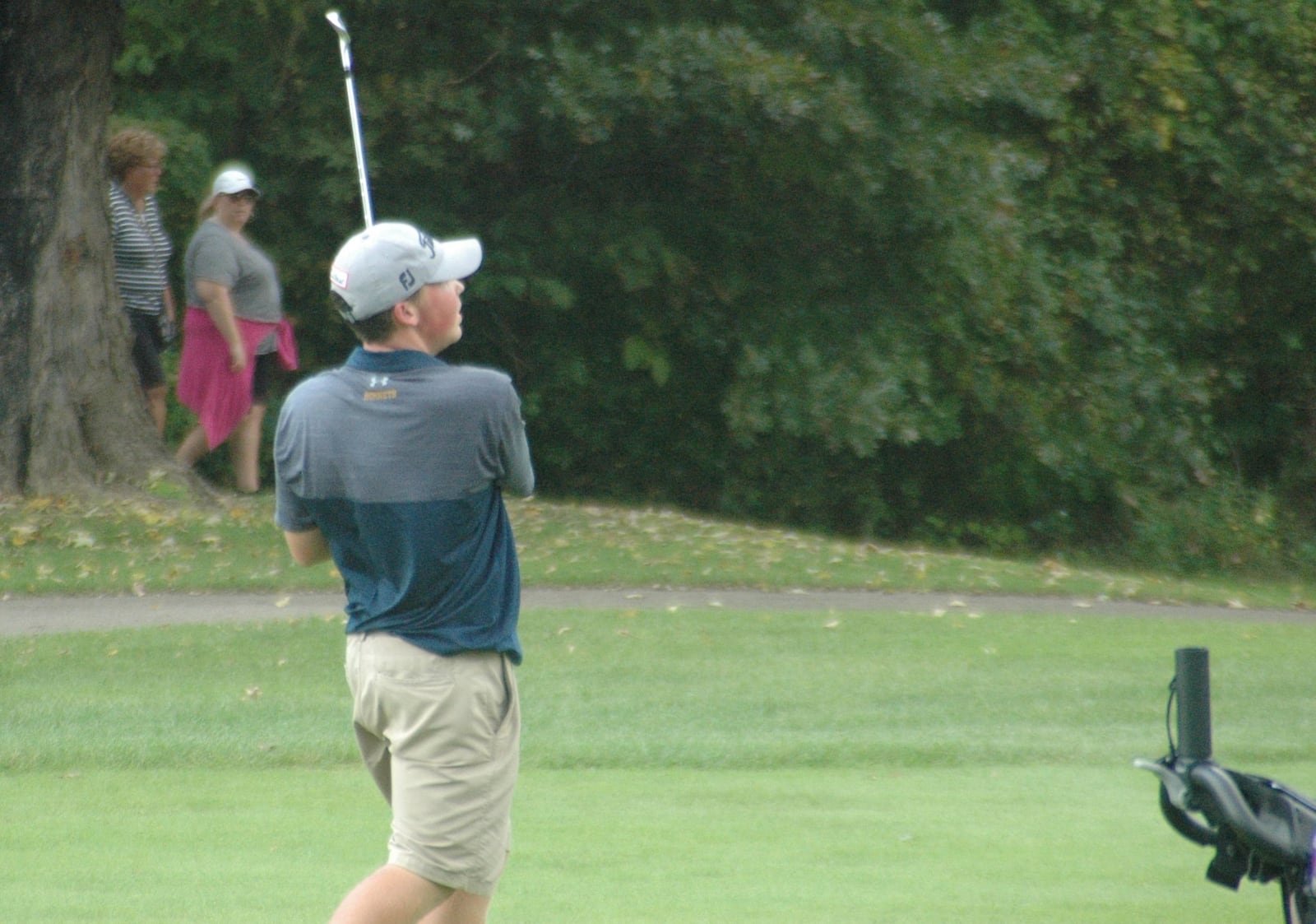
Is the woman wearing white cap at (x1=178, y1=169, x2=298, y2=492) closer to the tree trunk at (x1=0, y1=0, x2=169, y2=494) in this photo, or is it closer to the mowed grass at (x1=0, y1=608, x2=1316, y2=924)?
the tree trunk at (x1=0, y1=0, x2=169, y2=494)

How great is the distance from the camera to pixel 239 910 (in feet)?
16.1

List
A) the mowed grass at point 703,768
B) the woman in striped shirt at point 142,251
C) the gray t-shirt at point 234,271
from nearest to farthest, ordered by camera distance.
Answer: the mowed grass at point 703,768 < the gray t-shirt at point 234,271 < the woman in striped shirt at point 142,251

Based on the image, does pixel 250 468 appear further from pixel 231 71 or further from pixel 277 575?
pixel 231 71

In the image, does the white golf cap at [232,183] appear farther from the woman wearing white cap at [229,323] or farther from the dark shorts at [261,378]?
the dark shorts at [261,378]

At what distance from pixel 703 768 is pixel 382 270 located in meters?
3.63

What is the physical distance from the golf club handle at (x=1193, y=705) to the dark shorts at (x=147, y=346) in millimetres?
11271

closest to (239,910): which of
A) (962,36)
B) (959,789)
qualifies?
(959,789)

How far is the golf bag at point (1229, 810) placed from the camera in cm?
276

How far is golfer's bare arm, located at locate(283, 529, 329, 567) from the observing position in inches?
159

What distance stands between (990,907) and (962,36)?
14.8 m

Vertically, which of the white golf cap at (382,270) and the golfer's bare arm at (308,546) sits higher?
the white golf cap at (382,270)

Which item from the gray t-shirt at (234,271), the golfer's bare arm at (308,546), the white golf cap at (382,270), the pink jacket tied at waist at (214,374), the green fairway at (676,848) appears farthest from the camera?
the pink jacket tied at waist at (214,374)

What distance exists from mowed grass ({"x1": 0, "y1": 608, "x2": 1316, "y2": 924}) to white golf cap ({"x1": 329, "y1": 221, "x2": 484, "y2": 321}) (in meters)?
1.85

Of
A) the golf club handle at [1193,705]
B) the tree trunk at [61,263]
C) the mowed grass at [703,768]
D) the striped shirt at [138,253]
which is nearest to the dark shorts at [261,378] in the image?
the tree trunk at [61,263]
